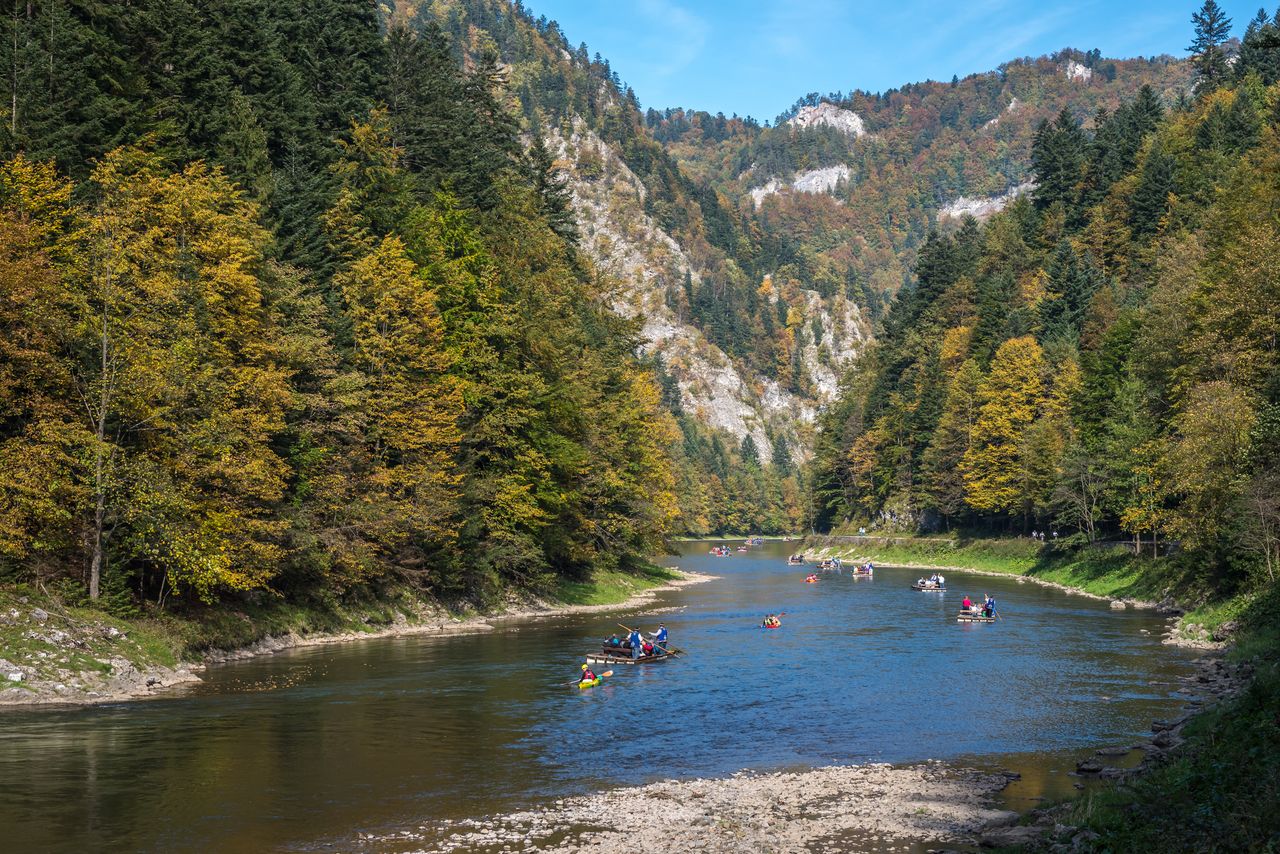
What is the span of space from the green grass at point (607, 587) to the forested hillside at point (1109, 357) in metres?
36.4

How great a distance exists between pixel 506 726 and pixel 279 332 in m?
26.3

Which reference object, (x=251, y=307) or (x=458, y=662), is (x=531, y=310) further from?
(x=458, y=662)

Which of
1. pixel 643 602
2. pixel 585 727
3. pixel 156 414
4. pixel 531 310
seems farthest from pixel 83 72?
pixel 643 602

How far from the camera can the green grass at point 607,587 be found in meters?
71.9

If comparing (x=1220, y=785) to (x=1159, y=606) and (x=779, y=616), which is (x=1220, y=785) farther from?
(x=1159, y=606)

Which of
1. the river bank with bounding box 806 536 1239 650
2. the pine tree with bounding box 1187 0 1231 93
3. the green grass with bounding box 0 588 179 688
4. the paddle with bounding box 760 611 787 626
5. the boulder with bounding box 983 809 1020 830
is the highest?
the pine tree with bounding box 1187 0 1231 93

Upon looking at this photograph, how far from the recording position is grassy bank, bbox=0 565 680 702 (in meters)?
32.9

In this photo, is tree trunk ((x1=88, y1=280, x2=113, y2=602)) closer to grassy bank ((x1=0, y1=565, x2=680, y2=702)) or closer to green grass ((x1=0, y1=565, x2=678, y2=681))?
grassy bank ((x1=0, y1=565, x2=680, y2=702))

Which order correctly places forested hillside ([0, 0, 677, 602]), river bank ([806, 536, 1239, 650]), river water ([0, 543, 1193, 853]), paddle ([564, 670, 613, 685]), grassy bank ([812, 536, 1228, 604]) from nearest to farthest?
river water ([0, 543, 1193, 853]) < forested hillside ([0, 0, 677, 602]) < paddle ([564, 670, 613, 685]) < river bank ([806, 536, 1239, 650]) < grassy bank ([812, 536, 1228, 604])

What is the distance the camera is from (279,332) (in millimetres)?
49375

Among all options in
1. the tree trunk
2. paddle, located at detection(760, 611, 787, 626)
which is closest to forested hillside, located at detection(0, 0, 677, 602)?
the tree trunk

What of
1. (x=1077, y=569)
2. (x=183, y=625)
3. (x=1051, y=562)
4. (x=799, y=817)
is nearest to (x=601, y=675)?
(x=183, y=625)

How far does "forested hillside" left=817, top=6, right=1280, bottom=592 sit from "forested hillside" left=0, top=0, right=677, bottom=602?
123ft

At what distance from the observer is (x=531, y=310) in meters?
71.9
